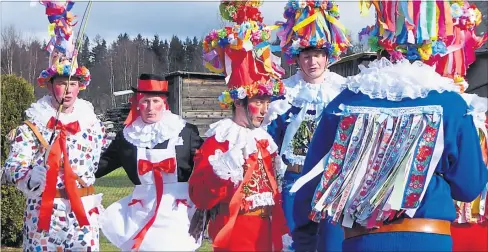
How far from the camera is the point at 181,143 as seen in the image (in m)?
4.57

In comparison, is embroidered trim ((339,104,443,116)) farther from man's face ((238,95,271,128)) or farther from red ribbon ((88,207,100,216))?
red ribbon ((88,207,100,216))

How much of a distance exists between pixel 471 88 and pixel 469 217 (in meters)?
2.78

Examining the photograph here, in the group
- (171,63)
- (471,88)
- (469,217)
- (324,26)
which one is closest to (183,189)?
(324,26)

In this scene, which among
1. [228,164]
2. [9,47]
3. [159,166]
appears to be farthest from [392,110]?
[9,47]

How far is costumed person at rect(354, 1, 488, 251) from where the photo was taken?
322 centimetres

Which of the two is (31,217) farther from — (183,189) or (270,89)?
(270,89)

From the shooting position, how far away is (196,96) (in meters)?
15.5

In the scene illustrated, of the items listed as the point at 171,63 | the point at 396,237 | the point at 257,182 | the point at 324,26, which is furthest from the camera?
the point at 171,63

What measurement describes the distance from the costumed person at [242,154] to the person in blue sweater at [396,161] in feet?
3.19

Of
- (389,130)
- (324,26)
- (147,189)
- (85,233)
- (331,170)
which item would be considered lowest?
(85,233)

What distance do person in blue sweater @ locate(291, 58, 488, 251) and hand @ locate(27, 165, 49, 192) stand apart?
2.10 meters

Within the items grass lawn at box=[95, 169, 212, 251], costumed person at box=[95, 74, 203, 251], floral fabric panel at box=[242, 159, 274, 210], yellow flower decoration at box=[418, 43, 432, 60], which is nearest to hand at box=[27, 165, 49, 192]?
costumed person at box=[95, 74, 203, 251]

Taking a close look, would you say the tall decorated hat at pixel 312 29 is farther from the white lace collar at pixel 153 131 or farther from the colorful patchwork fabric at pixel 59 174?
the colorful patchwork fabric at pixel 59 174

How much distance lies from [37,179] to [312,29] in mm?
2177
